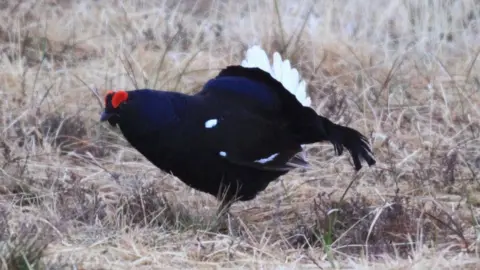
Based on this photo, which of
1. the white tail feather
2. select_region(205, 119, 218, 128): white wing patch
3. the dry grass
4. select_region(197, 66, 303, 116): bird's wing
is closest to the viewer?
the dry grass

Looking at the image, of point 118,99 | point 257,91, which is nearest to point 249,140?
point 257,91

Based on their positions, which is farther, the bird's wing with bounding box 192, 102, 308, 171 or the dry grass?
the bird's wing with bounding box 192, 102, 308, 171

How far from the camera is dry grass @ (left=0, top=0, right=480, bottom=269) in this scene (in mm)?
3146

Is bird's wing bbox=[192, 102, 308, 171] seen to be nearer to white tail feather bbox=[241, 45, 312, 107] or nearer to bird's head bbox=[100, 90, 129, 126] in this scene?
bird's head bbox=[100, 90, 129, 126]

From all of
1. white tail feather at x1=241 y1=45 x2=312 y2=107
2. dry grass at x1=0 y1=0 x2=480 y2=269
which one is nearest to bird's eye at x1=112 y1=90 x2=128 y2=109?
dry grass at x1=0 y1=0 x2=480 y2=269

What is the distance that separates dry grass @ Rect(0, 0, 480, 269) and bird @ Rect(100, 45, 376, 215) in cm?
16

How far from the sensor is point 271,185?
4.13 m

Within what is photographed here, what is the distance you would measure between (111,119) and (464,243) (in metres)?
1.19

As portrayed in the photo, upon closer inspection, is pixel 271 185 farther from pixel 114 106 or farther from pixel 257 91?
pixel 114 106

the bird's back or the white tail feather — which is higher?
the white tail feather

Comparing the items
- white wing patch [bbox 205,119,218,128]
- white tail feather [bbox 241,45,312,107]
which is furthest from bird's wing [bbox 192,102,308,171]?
white tail feather [bbox 241,45,312,107]

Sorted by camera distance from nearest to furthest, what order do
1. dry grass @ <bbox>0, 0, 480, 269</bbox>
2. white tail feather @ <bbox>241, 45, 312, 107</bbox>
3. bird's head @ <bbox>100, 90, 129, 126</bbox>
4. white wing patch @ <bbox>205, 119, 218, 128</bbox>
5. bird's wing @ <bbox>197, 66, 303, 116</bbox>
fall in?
dry grass @ <bbox>0, 0, 480, 269</bbox>
bird's head @ <bbox>100, 90, 129, 126</bbox>
white wing patch @ <bbox>205, 119, 218, 128</bbox>
bird's wing @ <bbox>197, 66, 303, 116</bbox>
white tail feather @ <bbox>241, 45, 312, 107</bbox>

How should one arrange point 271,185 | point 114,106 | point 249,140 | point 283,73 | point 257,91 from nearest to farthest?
point 114,106 < point 249,140 < point 257,91 < point 271,185 < point 283,73

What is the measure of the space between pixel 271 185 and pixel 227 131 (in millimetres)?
698
